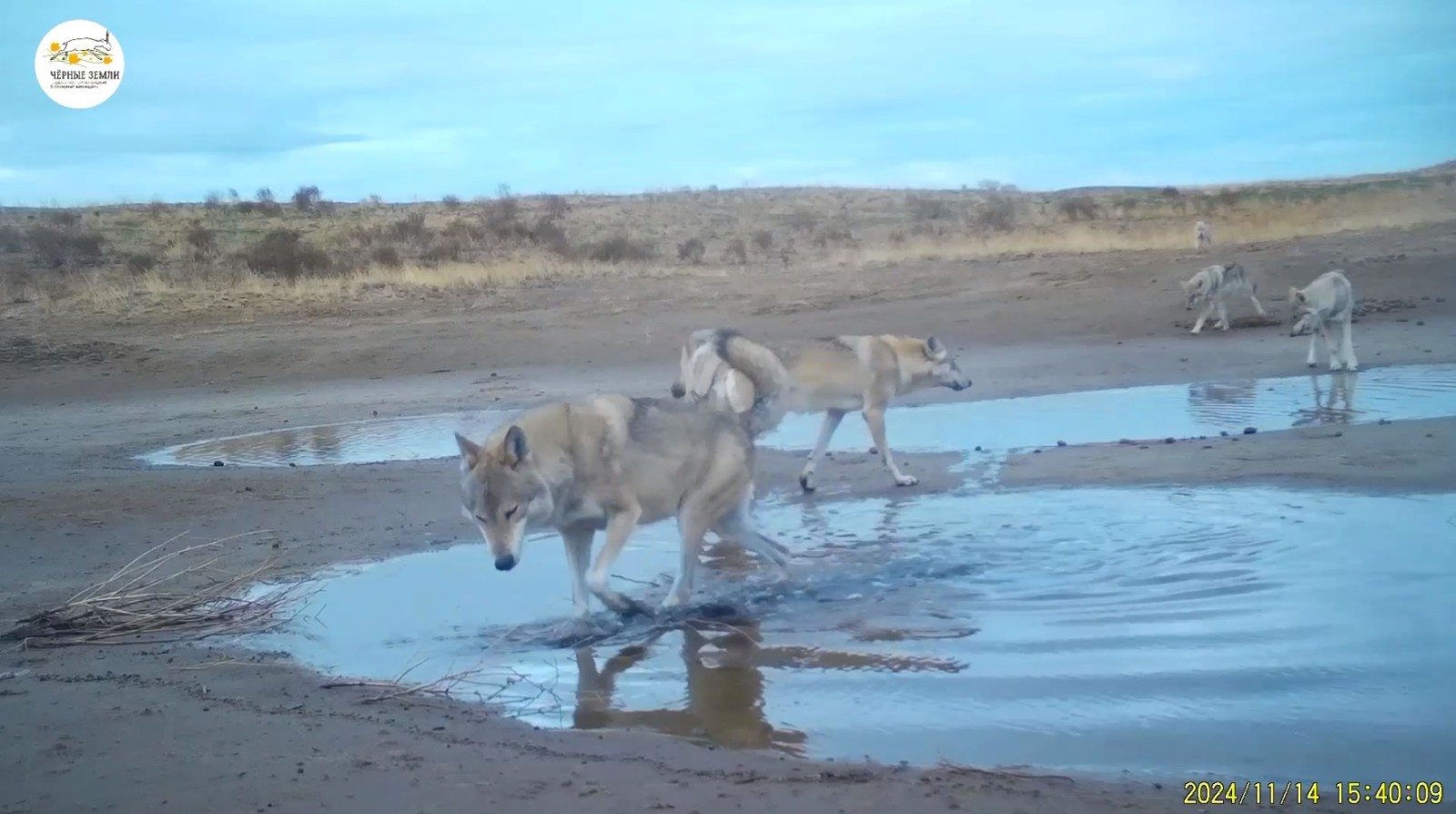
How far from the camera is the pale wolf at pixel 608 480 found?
285 inches

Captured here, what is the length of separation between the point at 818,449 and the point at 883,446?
0.61 m

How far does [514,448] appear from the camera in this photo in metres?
7.25

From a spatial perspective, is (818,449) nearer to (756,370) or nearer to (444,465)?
(756,370)

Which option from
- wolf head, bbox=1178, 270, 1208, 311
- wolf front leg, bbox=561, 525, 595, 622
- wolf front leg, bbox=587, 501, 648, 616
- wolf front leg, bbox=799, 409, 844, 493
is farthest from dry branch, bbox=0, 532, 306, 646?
wolf head, bbox=1178, 270, 1208, 311

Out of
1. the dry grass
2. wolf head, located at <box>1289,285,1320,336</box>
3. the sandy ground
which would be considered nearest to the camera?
the sandy ground

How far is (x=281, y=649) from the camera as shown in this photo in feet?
23.7

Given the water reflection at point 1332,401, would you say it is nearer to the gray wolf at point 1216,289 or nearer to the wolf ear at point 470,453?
the gray wolf at point 1216,289

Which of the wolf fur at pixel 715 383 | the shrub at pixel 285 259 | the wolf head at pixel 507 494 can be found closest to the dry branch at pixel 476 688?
the wolf head at pixel 507 494

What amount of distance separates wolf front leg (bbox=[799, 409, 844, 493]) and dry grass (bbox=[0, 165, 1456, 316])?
1446 cm

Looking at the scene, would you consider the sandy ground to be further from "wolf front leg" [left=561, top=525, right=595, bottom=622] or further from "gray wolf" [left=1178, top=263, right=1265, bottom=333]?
"wolf front leg" [left=561, top=525, right=595, bottom=622]

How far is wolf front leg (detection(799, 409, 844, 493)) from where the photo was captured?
1196cm

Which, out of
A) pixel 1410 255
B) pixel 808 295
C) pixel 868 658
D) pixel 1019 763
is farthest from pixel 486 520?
pixel 1410 255

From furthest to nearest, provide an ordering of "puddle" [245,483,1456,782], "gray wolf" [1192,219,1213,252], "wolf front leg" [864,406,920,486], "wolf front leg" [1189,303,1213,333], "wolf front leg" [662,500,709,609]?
"gray wolf" [1192,219,1213,252] → "wolf front leg" [1189,303,1213,333] → "wolf front leg" [864,406,920,486] → "wolf front leg" [662,500,709,609] → "puddle" [245,483,1456,782]

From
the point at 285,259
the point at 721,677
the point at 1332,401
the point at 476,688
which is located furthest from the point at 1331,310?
the point at 285,259
